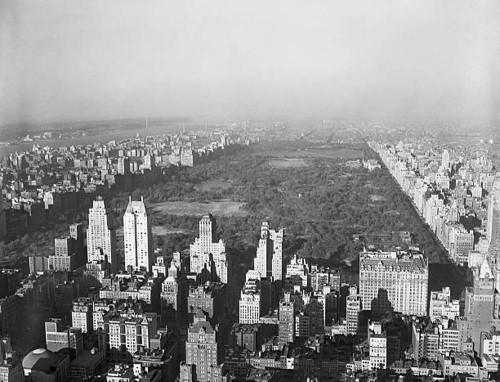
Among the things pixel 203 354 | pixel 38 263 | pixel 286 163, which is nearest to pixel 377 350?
pixel 203 354

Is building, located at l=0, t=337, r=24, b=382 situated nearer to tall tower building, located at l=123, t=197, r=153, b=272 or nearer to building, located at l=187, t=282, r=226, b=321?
building, located at l=187, t=282, r=226, b=321

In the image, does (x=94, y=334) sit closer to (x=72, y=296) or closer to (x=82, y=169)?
(x=72, y=296)

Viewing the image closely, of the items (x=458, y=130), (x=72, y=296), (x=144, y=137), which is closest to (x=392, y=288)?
(x=458, y=130)

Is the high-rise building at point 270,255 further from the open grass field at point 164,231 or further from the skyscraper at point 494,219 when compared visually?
the skyscraper at point 494,219

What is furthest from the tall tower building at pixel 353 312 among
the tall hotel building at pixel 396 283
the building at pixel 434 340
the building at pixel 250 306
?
the building at pixel 250 306

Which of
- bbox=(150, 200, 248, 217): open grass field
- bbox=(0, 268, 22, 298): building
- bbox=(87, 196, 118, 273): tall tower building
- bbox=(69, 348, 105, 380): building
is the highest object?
bbox=(150, 200, 248, 217): open grass field


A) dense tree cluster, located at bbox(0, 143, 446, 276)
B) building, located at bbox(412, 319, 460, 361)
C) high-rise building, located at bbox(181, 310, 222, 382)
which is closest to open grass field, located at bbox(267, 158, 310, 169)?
dense tree cluster, located at bbox(0, 143, 446, 276)
